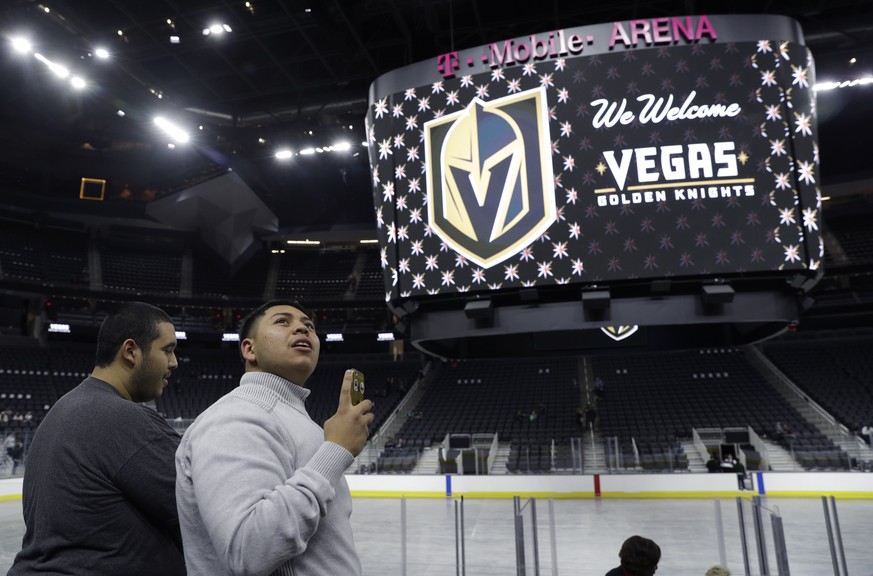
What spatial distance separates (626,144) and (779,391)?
63.9 ft

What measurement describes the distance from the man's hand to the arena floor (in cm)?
530

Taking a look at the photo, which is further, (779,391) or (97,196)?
(97,196)

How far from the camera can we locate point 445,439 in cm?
2045

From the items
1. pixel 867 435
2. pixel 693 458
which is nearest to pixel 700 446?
pixel 693 458

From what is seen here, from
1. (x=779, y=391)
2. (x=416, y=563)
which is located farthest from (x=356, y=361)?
(x=416, y=563)

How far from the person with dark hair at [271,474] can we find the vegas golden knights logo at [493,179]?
629 centimetres

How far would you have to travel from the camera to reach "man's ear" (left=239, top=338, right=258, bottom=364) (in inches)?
74.9

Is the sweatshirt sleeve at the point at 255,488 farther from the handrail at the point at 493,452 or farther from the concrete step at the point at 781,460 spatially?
the concrete step at the point at 781,460

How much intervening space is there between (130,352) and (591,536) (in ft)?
31.5

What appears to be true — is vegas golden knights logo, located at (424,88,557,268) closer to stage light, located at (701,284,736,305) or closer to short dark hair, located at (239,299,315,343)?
stage light, located at (701,284,736,305)

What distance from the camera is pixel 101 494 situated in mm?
1932

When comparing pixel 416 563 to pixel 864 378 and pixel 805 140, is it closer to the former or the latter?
pixel 805 140

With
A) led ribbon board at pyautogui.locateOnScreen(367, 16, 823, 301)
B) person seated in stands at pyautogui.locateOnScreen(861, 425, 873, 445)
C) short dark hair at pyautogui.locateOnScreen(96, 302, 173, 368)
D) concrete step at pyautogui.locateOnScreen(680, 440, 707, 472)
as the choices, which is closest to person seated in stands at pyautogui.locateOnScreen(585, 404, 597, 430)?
concrete step at pyautogui.locateOnScreen(680, 440, 707, 472)

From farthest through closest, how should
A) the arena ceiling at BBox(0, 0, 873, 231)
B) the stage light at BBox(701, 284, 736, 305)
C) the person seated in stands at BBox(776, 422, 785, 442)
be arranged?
the person seated in stands at BBox(776, 422, 785, 442) < the arena ceiling at BBox(0, 0, 873, 231) < the stage light at BBox(701, 284, 736, 305)
